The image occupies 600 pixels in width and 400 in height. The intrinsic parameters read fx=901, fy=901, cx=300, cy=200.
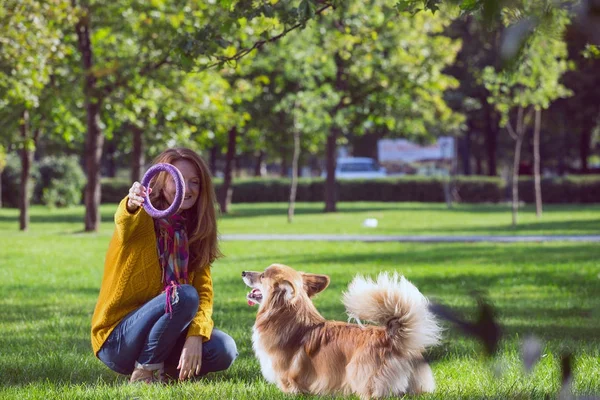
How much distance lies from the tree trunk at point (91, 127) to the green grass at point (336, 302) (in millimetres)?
726

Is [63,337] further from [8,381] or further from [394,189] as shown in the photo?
[394,189]

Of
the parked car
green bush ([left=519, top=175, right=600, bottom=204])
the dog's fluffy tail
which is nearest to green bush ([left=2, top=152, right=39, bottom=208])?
the parked car

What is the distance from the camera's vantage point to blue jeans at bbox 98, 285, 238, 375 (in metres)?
4.63

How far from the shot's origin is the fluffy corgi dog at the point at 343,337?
3926mm

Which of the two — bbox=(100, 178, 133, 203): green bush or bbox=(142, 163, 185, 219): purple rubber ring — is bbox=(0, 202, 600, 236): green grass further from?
bbox=(142, 163, 185, 219): purple rubber ring

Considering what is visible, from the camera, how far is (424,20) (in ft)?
99.2

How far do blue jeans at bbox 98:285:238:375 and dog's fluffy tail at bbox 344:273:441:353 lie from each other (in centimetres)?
101

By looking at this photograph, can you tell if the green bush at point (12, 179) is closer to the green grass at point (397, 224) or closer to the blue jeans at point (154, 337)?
the green grass at point (397, 224)

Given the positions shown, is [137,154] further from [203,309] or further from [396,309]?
[396,309]

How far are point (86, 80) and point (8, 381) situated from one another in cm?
1571

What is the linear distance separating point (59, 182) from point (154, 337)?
36.4 m

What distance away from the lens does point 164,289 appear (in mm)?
4809

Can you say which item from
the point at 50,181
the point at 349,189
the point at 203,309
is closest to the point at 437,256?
the point at 203,309

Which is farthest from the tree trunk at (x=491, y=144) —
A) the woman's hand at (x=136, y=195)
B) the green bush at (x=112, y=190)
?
the woman's hand at (x=136, y=195)
